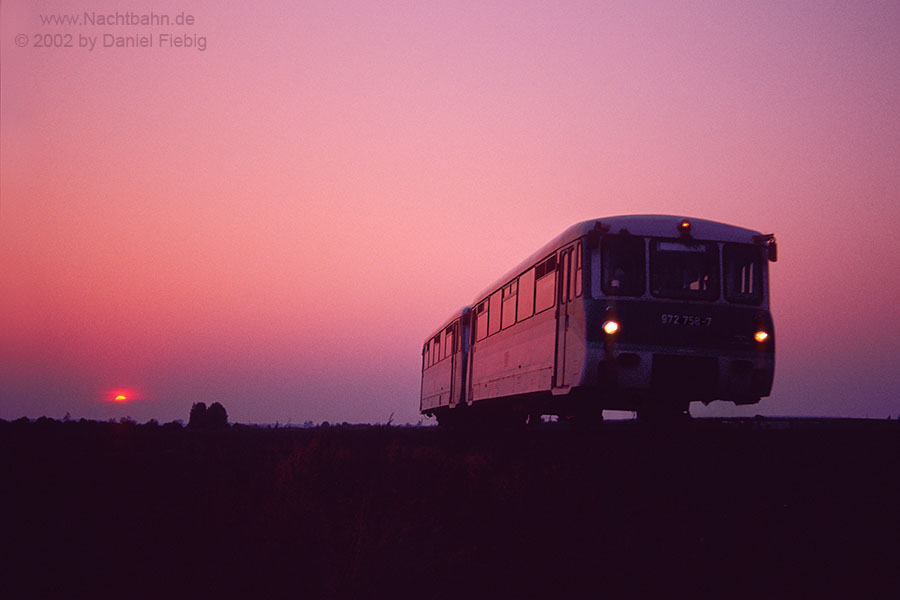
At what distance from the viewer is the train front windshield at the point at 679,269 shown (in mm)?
11773

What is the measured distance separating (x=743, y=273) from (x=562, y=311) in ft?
9.53

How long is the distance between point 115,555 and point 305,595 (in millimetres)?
2005

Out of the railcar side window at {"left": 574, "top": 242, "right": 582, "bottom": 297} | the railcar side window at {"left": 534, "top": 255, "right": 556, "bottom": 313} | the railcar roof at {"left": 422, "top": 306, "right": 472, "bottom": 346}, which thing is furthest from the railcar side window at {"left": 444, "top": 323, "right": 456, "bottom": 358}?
the railcar side window at {"left": 574, "top": 242, "right": 582, "bottom": 297}

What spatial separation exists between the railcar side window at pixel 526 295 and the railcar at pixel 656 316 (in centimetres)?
117

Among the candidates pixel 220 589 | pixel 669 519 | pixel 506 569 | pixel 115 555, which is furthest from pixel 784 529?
pixel 115 555

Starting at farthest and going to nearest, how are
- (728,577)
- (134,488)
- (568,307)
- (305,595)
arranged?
(568,307), (134,488), (728,577), (305,595)

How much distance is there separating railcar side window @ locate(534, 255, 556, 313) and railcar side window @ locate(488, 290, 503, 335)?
3.11 m

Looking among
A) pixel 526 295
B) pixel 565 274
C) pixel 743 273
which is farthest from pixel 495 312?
pixel 743 273

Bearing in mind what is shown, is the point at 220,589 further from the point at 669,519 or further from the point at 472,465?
the point at 472,465

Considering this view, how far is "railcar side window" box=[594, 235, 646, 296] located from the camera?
461 inches

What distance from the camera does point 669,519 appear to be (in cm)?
745

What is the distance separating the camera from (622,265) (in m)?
11.9

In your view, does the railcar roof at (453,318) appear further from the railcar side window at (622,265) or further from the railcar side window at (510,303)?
the railcar side window at (622,265)

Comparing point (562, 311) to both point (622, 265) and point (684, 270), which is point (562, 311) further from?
point (684, 270)
